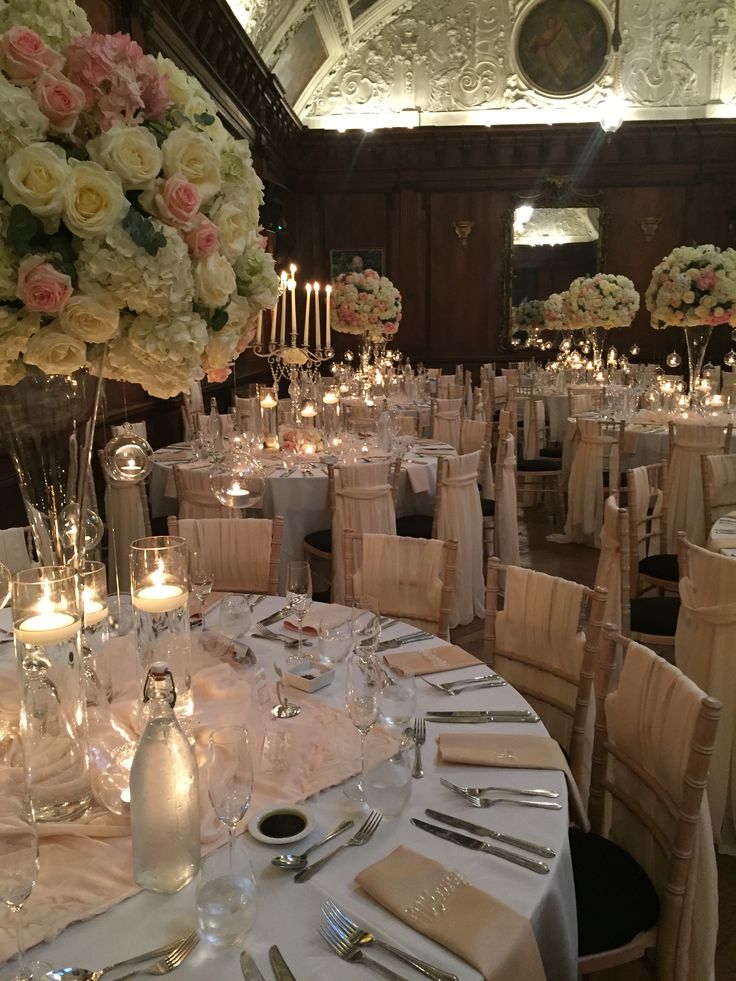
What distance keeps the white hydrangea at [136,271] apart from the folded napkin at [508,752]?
1.05 m

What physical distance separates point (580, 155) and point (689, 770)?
40.6ft

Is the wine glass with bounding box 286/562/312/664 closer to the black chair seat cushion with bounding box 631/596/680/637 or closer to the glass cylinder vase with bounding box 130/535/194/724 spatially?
the glass cylinder vase with bounding box 130/535/194/724

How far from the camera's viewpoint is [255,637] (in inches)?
91.0

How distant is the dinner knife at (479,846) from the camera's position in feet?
4.41

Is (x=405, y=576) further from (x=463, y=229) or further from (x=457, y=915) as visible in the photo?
(x=463, y=229)

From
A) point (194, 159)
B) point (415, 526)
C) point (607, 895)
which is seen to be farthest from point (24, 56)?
point (415, 526)

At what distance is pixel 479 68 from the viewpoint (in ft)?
40.4

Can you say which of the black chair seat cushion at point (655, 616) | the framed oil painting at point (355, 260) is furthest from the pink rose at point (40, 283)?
the framed oil painting at point (355, 260)

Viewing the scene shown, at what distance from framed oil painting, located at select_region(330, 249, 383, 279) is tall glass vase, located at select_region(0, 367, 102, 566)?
38.4 feet

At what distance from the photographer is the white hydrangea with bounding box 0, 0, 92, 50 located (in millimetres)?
1368

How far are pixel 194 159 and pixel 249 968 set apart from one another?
133 cm

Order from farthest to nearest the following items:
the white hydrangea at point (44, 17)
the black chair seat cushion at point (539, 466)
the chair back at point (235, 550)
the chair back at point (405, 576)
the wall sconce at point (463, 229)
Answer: the wall sconce at point (463, 229), the black chair seat cushion at point (539, 466), the chair back at point (235, 550), the chair back at point (405, 576), the white hydrangea at point (44, 17)

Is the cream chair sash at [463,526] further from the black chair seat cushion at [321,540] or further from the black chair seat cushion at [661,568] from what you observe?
the black chair seat cushion at [661,568]

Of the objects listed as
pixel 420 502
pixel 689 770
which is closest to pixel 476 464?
pixel 420 502
